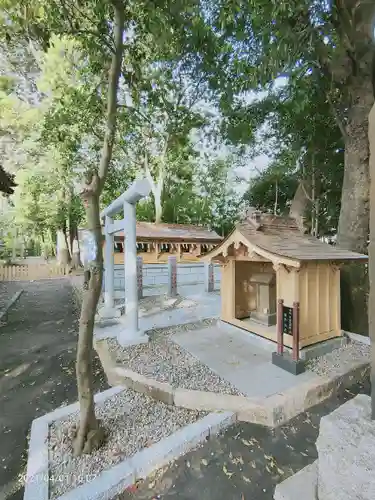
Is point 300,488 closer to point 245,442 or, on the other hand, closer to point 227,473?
point 227,473

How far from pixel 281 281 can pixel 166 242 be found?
475 inches

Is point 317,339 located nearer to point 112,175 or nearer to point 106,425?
point 106,425

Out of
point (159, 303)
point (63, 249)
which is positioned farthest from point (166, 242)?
point (63, 249)

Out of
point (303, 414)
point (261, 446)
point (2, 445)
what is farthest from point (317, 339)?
point (2, 445)

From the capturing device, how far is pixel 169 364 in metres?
4.35

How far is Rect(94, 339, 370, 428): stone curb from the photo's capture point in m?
3.15

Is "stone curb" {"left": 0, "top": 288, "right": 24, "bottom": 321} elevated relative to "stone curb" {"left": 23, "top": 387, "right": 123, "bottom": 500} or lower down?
elevated

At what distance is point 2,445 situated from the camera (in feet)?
9.27

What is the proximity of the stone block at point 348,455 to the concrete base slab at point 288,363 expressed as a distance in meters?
2.52

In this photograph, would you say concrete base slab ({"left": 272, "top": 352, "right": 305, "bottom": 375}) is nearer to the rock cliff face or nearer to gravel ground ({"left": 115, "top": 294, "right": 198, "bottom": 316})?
gravel ground ({"left": 115, "top": 294, "right": 198, "bottom": 316})

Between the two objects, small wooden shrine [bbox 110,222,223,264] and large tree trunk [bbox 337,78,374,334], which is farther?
small wooden shrine [bbox 110,222,223,264]

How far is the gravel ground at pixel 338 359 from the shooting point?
4148 millimetres

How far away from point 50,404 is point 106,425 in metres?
1.15

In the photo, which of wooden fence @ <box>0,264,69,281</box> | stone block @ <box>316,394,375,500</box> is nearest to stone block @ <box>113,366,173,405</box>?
stone block @ <box>316,394,375,500</box>
